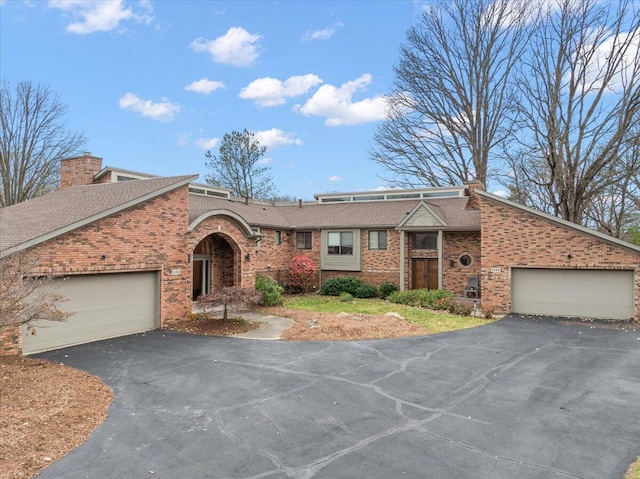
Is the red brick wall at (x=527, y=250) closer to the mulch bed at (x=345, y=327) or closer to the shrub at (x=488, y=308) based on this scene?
the shrub at (x=488, y=308)

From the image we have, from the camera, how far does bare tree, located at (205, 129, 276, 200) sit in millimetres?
39469

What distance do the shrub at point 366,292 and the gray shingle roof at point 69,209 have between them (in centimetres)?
1126

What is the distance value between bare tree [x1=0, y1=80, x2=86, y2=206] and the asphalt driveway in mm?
21748

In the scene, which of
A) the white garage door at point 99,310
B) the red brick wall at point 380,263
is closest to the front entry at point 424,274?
the red brick wall at point 380,263

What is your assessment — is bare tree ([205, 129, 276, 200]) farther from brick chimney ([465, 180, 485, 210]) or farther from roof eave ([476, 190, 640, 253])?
roof eave ([476, 190, 640, 253])

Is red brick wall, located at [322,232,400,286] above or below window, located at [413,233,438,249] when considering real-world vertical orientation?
below

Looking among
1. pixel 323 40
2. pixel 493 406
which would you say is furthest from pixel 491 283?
pixel 323 40

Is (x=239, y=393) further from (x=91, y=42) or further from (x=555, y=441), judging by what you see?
(x=91, y=42)

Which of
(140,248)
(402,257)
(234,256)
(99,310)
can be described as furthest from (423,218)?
(99,310)

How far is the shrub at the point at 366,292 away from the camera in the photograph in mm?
21822

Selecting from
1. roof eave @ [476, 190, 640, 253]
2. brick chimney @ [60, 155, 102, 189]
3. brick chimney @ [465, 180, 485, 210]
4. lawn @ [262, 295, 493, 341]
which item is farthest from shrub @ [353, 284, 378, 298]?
brick chimney @ [60, 155, 102, 189]

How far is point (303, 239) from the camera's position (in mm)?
25109

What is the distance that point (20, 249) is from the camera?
993 cm

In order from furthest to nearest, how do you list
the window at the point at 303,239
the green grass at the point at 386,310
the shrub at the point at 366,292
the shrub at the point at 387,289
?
the window at the point at 303,239
the shrub at the point at 366,292
the shrub at the point at 387,289
the green grass at the point at 386,310
